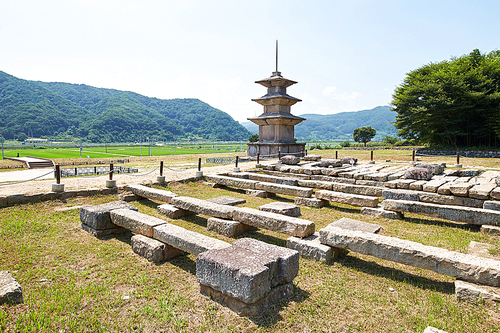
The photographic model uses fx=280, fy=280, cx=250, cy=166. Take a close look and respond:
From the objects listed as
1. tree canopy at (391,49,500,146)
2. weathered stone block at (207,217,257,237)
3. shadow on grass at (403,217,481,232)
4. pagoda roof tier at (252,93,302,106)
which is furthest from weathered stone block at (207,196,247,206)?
tree canopy at (391,49,500,146)

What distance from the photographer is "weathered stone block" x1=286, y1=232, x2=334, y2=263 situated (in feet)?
16.4

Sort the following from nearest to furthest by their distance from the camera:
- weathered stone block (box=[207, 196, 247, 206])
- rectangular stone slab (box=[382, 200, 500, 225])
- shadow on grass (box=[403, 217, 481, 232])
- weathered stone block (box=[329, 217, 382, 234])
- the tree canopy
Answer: weathered stone block (box=[329, 217, 382, 234]), rectangular stone slab (box=[382, 200, 500, 225]), shadow on grass (box=[403, 217, 481, 232]), weathered stone block (box=[207, 196, 247, 206]), the tree canopy

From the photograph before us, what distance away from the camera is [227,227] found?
21.0 ft

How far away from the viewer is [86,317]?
3447 mm

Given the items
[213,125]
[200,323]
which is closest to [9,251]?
[200,323]

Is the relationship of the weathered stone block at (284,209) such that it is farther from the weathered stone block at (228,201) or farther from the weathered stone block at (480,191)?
the weathered stone block at (480,191)

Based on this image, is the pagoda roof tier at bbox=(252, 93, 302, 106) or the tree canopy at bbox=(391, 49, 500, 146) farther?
the tree canopy at bbox=(391, 49, 500, 146)

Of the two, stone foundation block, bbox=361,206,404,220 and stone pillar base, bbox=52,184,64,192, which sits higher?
stone pillar base, bbox=52,184,64,192

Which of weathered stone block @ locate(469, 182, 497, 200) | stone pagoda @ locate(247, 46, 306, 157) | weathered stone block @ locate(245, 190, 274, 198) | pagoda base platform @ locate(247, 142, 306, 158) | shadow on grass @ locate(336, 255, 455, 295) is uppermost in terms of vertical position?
stone pagoda @ locate(247, 46, 306, 157)

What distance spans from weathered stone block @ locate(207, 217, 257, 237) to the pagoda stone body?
16.9m

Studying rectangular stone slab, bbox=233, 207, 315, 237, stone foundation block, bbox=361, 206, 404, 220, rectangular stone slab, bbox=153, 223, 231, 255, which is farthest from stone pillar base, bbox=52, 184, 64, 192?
stone foundation block, bbox=361, 206, 404, 220

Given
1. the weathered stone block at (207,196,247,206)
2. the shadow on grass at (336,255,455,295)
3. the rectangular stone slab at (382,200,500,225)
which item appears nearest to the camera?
the shadow on grass at (336,255,455,295)

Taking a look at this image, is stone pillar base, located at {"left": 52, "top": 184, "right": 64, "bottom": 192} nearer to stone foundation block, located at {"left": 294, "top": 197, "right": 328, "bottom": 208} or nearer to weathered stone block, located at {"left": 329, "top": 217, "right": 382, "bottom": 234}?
stone foundation block, located at {"left": 294, "top": 197, "right": 328, "bottom": 208}

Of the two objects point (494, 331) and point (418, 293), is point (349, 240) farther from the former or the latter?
point (494, 331)
